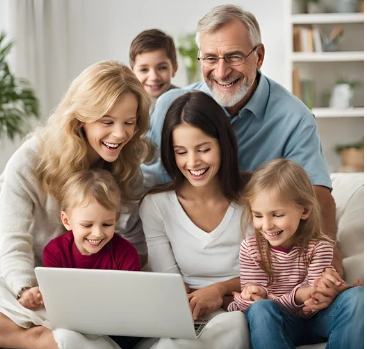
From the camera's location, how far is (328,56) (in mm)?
4910

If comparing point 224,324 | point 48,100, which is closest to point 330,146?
point 48,100

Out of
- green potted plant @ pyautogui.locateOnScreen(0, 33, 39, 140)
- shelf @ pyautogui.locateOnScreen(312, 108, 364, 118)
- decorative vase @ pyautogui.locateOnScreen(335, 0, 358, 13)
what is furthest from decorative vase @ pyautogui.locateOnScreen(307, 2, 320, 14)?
green potted plant @ pyautogui.locateOnScreen(0, 33, 39, 140)

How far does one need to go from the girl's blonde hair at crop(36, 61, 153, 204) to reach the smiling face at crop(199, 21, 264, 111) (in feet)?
0.89

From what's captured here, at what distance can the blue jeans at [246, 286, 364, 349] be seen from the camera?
5.29 ft

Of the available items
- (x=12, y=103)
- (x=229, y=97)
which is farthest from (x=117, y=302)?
(x=12, y=103)

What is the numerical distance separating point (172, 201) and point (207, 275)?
238mm

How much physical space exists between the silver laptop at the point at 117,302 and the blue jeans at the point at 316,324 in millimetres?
158

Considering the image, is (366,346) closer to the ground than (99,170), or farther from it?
closer to the ground

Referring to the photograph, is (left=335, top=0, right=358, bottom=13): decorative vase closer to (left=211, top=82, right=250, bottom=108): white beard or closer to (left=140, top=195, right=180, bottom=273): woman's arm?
(left=211, top=82, right=250, bottom=108): white beard

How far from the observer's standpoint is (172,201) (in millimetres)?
2014

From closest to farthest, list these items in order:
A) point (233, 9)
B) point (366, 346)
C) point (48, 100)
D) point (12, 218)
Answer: point (366, 346), point (12, 218), point (233, 9), point (48, 100)

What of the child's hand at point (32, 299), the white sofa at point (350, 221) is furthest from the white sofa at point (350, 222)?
the child's hand at point (32, 299)

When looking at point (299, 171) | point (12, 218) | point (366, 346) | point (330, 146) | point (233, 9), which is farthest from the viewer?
point (330, 146)

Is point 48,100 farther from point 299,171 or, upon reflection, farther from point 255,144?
point 299,171
